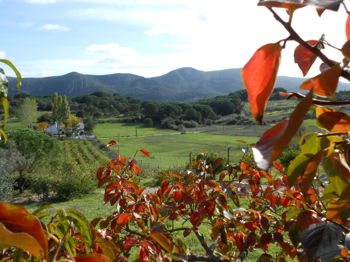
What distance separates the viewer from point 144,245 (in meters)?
0.73

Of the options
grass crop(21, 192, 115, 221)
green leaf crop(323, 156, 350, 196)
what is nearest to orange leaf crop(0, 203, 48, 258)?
green leaf crop(323, 156, 350, 196)

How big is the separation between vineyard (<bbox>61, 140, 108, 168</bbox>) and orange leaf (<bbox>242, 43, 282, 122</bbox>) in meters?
16.4

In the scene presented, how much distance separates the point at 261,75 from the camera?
0.81ft

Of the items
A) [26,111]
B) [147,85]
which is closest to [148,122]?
[26,111]

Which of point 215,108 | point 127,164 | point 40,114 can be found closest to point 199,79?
point 215,108

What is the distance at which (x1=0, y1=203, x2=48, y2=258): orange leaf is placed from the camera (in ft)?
0.72

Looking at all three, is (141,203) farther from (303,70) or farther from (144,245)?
(303,70)

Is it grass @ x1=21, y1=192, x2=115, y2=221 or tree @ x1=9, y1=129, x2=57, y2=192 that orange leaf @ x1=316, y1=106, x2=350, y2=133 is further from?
tree @ x1=9, y1=129, x2=57, y2=192

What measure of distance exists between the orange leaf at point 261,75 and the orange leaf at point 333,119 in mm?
76

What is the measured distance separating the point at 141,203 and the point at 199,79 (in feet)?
358

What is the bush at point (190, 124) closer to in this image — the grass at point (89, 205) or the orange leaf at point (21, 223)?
the grass at point (89, 205)

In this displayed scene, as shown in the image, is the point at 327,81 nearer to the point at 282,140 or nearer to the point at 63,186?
the point at 282,140

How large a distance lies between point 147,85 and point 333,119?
316ft

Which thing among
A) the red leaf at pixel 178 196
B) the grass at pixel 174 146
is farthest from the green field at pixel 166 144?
the red leaf at pixel 178 196
